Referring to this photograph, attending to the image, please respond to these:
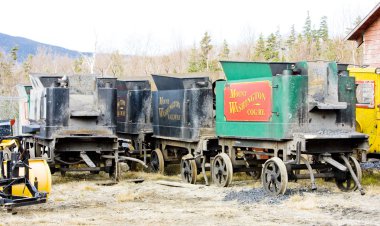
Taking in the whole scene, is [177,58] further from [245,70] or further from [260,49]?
[245,70]

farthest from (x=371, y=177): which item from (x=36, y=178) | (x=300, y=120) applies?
(x=36, y=178)

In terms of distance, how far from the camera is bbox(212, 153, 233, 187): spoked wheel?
13734 mm

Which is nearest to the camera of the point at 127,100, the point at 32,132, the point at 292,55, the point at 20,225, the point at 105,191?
the point at 20,225

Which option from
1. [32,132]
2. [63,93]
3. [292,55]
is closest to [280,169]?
[63,93]

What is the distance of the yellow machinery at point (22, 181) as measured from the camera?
10086mm

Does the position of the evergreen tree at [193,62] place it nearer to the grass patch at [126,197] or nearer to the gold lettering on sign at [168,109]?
the gold lettering on sign at [168,109]

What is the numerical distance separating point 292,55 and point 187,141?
34.8 m

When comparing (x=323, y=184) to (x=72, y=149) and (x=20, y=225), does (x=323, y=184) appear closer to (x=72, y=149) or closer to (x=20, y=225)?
(x=72, y=149)

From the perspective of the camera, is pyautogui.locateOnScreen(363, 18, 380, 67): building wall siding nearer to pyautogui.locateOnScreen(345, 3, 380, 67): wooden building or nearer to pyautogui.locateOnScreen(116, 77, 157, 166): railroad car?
pyautogui.locateOnScreen(345, 3, 380, 67): wooden building

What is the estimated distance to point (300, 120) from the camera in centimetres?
1205

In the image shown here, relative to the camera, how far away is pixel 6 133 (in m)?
14.5

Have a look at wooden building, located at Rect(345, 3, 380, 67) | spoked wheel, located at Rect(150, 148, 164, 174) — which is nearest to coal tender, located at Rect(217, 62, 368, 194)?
spoked wheel, located at Rect(150, 148, 164, 174)

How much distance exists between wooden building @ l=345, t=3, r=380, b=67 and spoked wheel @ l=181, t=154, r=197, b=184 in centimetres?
894

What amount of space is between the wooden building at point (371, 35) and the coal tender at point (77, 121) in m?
9.87
